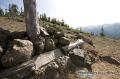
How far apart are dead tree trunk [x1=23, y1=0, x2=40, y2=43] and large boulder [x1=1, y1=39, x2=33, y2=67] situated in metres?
1.44

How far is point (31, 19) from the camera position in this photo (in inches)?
529

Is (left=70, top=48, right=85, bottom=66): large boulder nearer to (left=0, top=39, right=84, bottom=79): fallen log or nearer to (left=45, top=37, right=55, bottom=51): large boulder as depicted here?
(left=0, top=39, right=84, bottom=79): fallen log

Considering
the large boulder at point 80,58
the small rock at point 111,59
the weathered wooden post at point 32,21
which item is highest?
the weathered wooden post at point 32,21

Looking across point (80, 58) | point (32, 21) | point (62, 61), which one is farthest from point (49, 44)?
point (80, 58)

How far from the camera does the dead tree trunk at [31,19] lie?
43.9 ft

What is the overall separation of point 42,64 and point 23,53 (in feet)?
4.27

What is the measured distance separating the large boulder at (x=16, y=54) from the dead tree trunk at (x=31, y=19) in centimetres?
144

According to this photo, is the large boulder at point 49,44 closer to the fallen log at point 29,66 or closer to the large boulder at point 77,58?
the fallen log at point 29,66

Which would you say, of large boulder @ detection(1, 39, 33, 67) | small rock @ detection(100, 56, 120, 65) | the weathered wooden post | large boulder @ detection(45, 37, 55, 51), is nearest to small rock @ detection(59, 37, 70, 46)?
large boulder @ detection(45, 37, 55, 51)

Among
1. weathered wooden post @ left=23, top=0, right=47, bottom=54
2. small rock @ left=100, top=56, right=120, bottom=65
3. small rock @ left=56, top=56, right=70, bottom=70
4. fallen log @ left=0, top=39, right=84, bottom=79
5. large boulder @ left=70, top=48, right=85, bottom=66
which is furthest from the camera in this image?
small rock @ left=100, top=56, right=120, bottom=65

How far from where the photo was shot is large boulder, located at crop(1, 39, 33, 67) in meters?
11.6

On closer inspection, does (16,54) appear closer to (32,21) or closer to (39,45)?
(39,45)

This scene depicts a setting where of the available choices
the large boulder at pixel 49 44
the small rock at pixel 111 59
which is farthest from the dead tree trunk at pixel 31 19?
the small rock at pixel 111 59

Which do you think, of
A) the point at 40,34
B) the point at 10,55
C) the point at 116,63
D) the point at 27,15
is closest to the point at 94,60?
the point at 116,63
